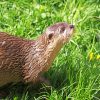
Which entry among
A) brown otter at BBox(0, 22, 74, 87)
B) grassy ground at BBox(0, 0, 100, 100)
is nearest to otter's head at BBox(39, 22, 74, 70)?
brown otter at BBox(0, 22, 74, 87)

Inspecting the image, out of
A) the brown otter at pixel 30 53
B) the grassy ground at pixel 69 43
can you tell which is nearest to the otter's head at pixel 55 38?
the brown otter at pixel 30 53

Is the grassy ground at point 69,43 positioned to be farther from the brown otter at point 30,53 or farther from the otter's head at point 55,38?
the otter's head at point 55,38

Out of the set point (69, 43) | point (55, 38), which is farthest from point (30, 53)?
point (69, 43)

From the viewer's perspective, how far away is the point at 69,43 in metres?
4.59

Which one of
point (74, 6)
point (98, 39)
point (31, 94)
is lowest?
point (31, 94)

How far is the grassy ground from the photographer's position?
397 cm

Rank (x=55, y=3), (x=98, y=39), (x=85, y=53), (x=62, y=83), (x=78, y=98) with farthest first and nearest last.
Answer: (x=55, y=3)
(x=98, y=39)
(x=85, y=53)
(x=62, y=83)
(x=78, y=98)

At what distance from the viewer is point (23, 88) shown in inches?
163

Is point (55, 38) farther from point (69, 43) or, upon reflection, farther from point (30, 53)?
point (69, 43)

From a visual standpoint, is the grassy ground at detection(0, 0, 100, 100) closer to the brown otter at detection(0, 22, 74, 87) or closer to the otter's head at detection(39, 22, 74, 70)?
the brown otter at detection(0, 22, 74, 87)

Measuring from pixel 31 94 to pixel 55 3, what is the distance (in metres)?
1.47

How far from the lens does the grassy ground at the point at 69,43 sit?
397 centimetres

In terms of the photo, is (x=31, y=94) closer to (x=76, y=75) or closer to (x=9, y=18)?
(x=76, y=75)

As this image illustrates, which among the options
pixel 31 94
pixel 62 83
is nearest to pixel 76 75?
pixel 62 83
